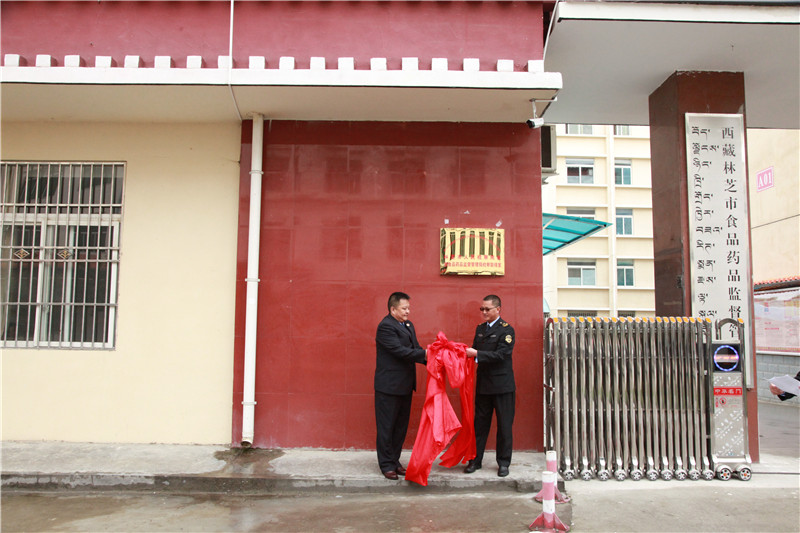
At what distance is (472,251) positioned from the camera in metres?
6.80

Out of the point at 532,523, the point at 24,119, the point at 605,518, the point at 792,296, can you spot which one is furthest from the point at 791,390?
the point at 24,119

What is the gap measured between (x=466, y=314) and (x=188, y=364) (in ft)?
10.4

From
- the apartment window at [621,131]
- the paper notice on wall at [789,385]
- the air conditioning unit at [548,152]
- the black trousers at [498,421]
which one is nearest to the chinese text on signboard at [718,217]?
the paper notice on wall at [789,385]

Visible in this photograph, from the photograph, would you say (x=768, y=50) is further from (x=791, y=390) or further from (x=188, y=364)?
(x=188, y=364)

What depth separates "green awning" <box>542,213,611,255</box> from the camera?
10398 mm

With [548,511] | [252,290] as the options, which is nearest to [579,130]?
[252,290]

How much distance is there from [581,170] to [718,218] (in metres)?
19.4

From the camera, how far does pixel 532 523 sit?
4.65m

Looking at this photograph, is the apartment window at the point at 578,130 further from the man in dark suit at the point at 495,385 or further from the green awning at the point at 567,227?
the man in dark suit at the point at 495,385

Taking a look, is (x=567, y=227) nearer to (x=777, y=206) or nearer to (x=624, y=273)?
(x=777, y=206)

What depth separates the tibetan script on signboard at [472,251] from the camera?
6.75m

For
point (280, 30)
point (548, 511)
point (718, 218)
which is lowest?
point (548, 511)

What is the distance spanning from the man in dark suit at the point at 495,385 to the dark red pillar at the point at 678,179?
237cm

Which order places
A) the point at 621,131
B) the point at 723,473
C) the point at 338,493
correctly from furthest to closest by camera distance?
the point at 621,131
the point at 723,473
the point at 338,493
